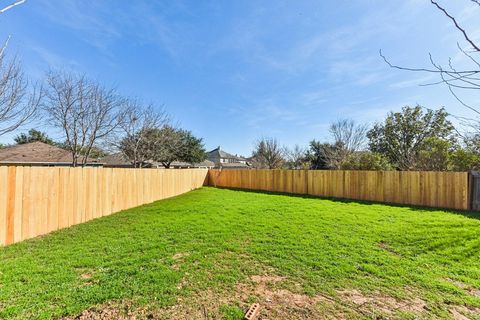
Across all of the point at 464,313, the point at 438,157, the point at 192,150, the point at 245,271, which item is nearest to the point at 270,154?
the point at 192,150

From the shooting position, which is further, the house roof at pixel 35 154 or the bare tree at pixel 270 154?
the bare tree at pixel 270 154

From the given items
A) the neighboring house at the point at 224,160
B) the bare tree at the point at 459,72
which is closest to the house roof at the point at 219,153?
the neighboring house at the point at 224,160

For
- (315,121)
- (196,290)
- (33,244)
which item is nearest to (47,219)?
(33,244)

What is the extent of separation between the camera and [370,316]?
241cm

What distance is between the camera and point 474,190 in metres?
8.31

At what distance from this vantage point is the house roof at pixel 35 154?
16.0m

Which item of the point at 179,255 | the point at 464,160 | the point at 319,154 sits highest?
the point at 319,154

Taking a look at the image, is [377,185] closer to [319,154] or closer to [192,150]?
[319,154]

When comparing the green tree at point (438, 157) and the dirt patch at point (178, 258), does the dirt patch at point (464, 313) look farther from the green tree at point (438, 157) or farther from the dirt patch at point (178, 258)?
the green tree at point (438, 157)

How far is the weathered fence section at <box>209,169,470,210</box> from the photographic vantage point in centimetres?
857

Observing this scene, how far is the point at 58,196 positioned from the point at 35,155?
594 inches

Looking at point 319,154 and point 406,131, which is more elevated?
point 406,131

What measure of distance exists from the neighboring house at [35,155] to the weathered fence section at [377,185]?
13799mm

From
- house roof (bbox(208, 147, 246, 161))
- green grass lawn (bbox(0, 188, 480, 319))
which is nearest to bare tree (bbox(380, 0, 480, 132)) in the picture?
green grass lawn (bbox(0, 188, 480, 319))
